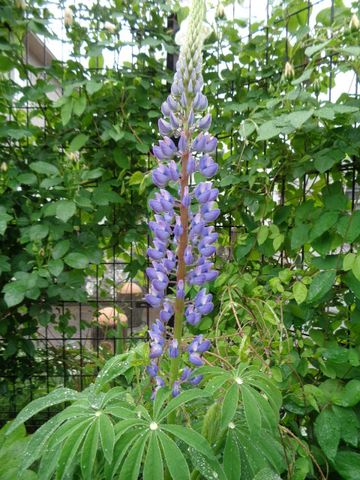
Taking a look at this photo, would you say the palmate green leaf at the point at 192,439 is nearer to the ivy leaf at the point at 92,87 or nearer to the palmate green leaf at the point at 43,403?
the palmate green leaf at the point at 43,403

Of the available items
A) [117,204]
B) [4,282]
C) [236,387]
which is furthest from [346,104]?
[4,282]

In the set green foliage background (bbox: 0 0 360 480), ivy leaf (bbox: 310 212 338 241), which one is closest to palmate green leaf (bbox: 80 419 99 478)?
green foliage background (bbox: 0 0 360 480)

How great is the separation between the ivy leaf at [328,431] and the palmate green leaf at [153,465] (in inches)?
27.1

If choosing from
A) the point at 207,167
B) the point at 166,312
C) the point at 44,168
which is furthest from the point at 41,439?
the point at 44,168

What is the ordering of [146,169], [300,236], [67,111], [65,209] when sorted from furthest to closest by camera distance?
[146,169]
[67,111]
[65,209]
[300,236]

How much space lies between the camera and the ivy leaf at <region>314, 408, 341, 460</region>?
1353 millimetres

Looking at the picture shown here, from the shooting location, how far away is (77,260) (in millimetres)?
1908

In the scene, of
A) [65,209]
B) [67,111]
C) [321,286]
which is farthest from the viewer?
[67,111]

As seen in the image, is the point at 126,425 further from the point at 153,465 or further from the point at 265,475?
the point at 265,475

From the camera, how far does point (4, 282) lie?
2.18 m

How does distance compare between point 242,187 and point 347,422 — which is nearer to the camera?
point 347,422

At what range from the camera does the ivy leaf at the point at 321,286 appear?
1.44 m

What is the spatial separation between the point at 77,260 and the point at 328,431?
1106 millimetres

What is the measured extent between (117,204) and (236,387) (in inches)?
56.2
